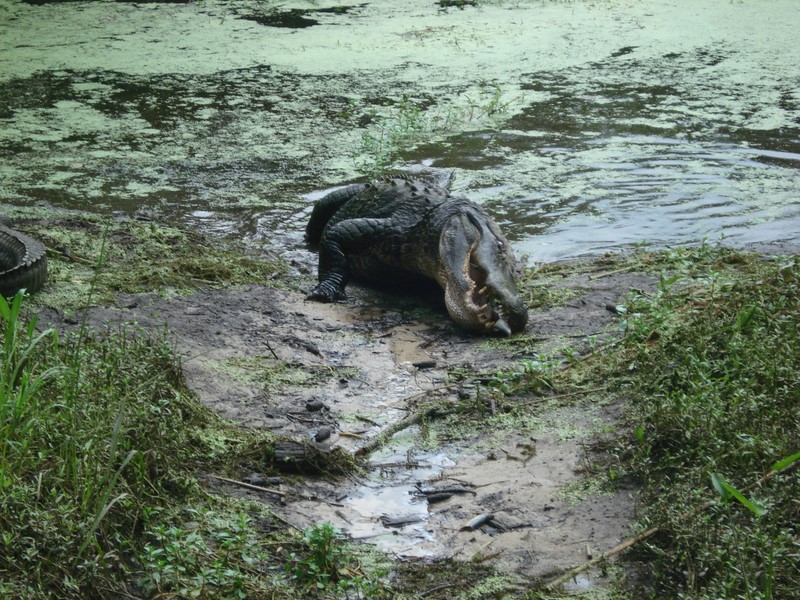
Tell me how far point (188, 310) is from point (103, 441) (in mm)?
1987

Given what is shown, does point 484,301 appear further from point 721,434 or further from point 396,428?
point 721,434

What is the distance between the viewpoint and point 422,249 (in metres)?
5.29

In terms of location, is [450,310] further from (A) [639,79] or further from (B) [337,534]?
(A) [639,79]

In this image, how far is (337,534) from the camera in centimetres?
272

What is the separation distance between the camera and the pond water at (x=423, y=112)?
21.3ft

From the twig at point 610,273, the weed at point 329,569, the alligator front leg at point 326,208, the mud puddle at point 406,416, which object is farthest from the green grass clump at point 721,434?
the alligator front leg at point 326,208

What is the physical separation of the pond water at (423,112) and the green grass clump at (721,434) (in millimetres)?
2165

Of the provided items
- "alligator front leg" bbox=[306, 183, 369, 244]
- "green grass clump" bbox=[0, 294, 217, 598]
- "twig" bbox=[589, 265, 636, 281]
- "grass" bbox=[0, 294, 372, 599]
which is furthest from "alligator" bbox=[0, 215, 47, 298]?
"twig" bbox=[589, 265, 636, 281]

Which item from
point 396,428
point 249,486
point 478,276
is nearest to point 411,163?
point 478,276

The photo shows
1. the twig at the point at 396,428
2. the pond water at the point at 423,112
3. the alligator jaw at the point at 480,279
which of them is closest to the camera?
the twig at the point at 396,428

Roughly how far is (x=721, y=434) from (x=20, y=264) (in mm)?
3169

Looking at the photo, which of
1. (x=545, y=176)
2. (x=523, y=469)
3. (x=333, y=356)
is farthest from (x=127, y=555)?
(x=545, y=176)

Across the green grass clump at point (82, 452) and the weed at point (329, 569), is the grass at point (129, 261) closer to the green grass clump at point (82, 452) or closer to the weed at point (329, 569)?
the green grass clump at point (82, 452)

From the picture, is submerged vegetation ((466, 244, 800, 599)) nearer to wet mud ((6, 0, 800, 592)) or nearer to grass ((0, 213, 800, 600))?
grass ((0, 213, 800, 600))
